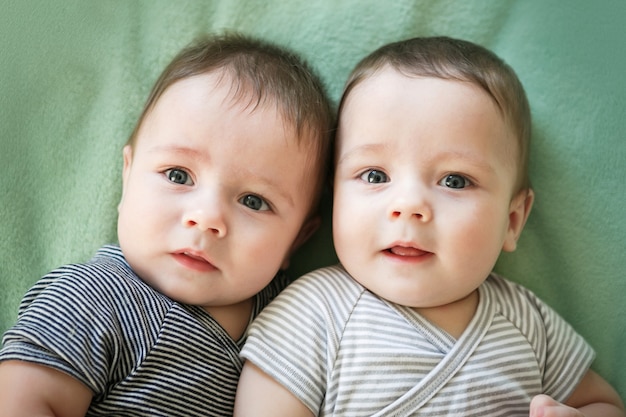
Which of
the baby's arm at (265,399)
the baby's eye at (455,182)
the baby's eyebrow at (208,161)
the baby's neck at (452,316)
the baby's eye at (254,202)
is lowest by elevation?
the baby's arm at (265,399)

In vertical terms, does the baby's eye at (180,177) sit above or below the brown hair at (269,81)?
below

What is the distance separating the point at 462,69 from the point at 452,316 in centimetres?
44

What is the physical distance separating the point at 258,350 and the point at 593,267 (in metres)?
0.71

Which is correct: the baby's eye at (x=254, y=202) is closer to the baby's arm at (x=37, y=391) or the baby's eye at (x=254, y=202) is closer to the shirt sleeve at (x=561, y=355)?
the baby's arm at (x=37, y=391)

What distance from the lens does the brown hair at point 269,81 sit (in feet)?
4.29

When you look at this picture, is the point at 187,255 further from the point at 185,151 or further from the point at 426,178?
the point at 426,178

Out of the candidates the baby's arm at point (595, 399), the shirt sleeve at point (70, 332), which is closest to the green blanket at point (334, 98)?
the baby's arm at point (595, 399)

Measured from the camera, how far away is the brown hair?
131cm

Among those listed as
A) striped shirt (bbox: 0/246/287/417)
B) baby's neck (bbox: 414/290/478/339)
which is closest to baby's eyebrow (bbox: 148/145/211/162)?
striped shirt (bbox: 0/246/287/417)

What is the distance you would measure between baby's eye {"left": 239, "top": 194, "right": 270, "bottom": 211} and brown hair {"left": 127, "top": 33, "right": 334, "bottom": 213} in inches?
4.6

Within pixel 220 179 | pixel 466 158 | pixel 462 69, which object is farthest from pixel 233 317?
pixel 462 69

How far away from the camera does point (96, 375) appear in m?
1.15

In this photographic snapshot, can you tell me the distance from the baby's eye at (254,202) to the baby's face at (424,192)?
131mm

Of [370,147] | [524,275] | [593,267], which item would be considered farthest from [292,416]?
[593,267]
